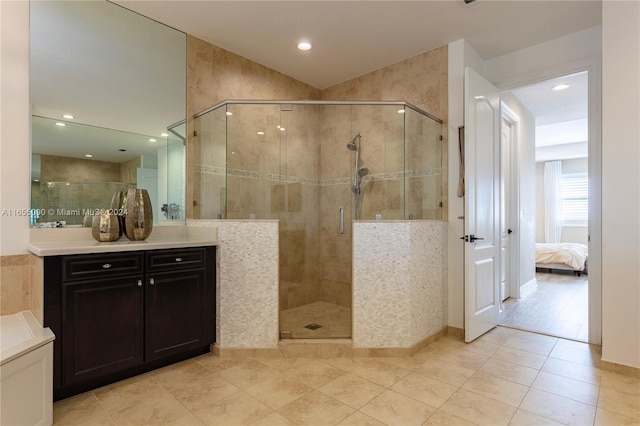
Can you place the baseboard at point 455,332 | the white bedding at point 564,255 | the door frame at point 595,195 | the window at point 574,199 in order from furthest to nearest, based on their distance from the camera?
the window at point 574,199 < the white bedding at point 564,255 < the baseboard at point 455,332 < the door frame at point 595,195

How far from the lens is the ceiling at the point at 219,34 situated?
8.21 ft

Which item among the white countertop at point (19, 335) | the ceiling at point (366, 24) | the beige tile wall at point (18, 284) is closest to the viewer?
the white countertop at point (19, 335)

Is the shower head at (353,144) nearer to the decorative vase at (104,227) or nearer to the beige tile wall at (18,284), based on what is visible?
the decorative vase at (104,227)

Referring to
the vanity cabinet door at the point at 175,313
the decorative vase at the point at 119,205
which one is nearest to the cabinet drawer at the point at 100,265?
the vanity cabinet door at the point at 175,313

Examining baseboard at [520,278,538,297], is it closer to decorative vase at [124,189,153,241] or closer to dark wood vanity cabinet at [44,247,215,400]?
dark wood vanity cabinet at [44,247,215,400]

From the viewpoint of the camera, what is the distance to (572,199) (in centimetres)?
852

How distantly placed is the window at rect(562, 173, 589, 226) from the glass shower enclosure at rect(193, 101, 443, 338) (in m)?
7.20

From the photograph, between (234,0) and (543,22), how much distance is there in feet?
8.76

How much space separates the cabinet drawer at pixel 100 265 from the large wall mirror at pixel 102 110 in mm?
578

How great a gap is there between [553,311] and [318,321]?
3014 mm

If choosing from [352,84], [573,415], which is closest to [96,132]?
[352,84]

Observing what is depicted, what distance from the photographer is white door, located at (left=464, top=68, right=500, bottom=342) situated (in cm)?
310

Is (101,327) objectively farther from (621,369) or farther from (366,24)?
(621,369)

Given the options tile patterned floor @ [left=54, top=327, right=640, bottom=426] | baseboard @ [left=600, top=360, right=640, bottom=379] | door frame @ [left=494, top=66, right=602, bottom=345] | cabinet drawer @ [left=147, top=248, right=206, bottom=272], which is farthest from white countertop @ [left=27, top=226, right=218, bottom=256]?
door frame @ [left=494, top=66, right=602, bottom=345]
